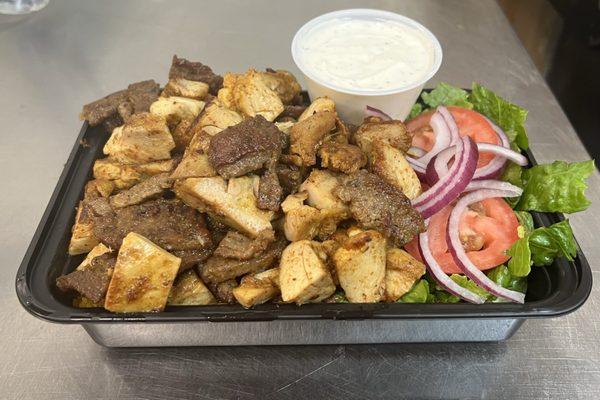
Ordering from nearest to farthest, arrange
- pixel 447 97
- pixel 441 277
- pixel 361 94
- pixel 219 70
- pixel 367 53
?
1. pixel 441 277
2. pixel 361 94
3. pixel 367 53
4. pixel 447 97
5. pixel 219 70

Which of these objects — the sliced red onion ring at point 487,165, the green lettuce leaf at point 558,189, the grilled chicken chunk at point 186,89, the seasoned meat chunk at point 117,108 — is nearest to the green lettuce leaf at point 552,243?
the green lettuce leaf at point 558,189

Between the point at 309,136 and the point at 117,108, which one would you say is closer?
the point at 309,136

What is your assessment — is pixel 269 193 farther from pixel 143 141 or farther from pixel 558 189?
pixel 558 189

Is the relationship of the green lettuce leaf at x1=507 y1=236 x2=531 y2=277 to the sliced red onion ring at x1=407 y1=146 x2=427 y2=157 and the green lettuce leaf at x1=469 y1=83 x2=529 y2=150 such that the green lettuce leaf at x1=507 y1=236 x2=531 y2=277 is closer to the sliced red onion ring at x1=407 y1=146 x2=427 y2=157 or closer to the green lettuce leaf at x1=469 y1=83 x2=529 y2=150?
the sliced red onion ring at x1=407 y1=146 x2=427 y2=157

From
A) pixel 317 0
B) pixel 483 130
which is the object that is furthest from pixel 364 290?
pixel 317 0

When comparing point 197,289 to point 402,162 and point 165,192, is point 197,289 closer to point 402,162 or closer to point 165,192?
point 165,192

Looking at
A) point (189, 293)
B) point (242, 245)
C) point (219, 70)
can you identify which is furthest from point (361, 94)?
point (219, 70)

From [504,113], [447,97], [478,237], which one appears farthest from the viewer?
[447,97]
